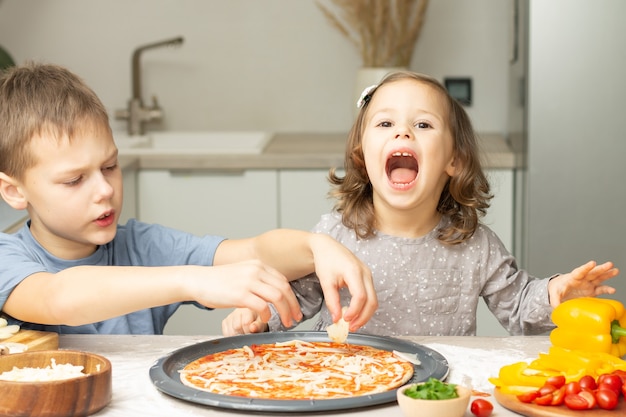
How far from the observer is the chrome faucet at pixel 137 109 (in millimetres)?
3474

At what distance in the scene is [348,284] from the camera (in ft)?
3.92

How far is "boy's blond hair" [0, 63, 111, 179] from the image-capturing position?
1.43 metres

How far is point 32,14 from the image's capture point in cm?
359

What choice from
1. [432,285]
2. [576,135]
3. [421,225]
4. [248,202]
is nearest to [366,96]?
[421,225]

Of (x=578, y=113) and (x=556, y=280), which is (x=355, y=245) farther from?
(x=578, y=113)

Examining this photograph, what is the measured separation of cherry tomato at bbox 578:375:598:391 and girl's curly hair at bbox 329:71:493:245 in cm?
66

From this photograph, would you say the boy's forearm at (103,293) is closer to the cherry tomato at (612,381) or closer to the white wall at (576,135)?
the cherry tomato at (612,381)

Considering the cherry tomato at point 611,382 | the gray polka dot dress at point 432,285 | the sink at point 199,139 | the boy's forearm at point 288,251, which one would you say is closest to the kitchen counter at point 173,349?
the cherry tomato at point 611,382

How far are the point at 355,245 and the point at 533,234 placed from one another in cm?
109

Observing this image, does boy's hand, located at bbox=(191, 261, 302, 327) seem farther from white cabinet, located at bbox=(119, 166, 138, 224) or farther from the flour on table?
white cabinet, located at bbox=(119, 166, 138, 224)

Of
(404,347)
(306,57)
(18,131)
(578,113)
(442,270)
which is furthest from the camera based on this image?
(306,57)

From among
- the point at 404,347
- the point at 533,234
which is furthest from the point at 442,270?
the point at 533,234

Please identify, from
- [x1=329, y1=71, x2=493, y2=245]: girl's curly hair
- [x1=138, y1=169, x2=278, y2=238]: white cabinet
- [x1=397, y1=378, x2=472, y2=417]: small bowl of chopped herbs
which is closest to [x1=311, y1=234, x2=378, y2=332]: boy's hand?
[x1=397, y1=378, x2=472, y2=417]: small bowl of chopped herbs

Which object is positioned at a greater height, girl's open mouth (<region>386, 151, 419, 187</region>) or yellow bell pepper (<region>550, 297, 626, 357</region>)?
girl's open mouth (<region>386, 151, 419, 187</region>)
